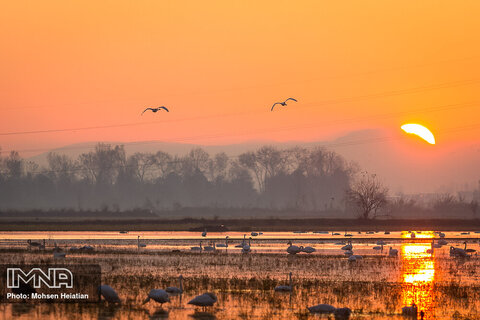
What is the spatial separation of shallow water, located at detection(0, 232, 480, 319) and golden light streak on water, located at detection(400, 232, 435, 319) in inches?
1.6

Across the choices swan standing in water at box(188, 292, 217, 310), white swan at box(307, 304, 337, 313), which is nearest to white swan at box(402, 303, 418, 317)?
white swan at box(307, 304, 337, 313)

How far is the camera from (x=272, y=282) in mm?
35656

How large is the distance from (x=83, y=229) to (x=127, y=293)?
253ft

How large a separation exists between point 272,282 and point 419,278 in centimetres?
796

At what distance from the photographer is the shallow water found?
27.3 m

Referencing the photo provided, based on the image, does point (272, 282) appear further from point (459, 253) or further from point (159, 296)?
point (459, 253)

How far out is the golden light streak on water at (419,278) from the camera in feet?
98.2

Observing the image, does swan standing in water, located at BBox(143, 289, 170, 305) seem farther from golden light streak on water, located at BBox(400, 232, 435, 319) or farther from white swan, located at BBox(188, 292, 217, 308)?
golden light streak on water, located at BBox(400, 232, 435, 319)

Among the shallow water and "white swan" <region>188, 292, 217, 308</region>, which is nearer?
the shallow water

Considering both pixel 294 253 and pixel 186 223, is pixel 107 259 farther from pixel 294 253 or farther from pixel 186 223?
pixel 186 223

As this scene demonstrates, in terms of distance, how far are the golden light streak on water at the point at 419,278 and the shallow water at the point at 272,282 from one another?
0.04m

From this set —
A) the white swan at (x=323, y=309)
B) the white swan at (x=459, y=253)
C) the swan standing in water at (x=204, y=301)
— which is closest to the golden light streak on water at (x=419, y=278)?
the white swan at (x=459, y=253)

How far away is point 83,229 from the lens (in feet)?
350

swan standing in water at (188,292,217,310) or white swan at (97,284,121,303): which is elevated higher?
white swan at (97,284,121,303)
